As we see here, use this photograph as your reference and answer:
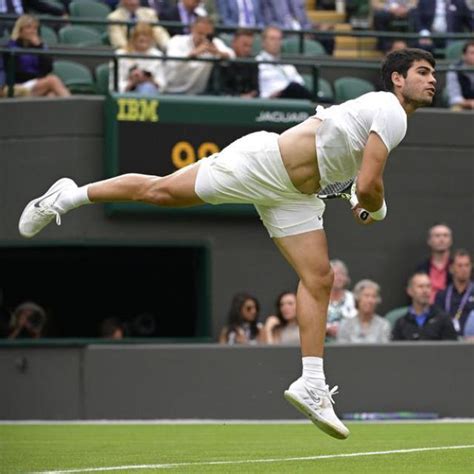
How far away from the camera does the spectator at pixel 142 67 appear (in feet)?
51.0

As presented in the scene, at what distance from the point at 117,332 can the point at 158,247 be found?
1.03 metres

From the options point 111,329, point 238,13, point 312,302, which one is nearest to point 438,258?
point 111,329

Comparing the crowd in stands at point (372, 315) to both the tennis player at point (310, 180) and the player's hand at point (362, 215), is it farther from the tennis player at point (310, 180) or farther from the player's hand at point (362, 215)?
the tennis player at point (310, 180)

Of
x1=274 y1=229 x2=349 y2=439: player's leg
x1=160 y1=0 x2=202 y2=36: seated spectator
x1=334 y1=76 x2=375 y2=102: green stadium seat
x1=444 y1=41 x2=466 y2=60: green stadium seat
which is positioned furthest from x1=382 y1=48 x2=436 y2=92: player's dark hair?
x1=444 y1=41 x2=466 y2=60: green stadium seat

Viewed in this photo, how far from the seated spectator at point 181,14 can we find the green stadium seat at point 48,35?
1.39m

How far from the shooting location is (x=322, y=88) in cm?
1698

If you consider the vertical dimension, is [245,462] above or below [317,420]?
below

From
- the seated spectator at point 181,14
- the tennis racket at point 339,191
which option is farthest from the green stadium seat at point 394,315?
→ the tennis racket at point 339,191

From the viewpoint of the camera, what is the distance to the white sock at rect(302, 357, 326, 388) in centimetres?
895

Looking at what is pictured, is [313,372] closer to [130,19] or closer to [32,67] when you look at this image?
[32,67]

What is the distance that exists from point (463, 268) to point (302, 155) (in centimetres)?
666

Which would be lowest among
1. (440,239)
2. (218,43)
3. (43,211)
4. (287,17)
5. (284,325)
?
(284,325)

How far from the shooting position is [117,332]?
1545 cm

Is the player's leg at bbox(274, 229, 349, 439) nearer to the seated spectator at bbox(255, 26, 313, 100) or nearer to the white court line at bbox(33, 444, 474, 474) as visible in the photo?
the white court line at bbox(33, 444, 474, 474)
